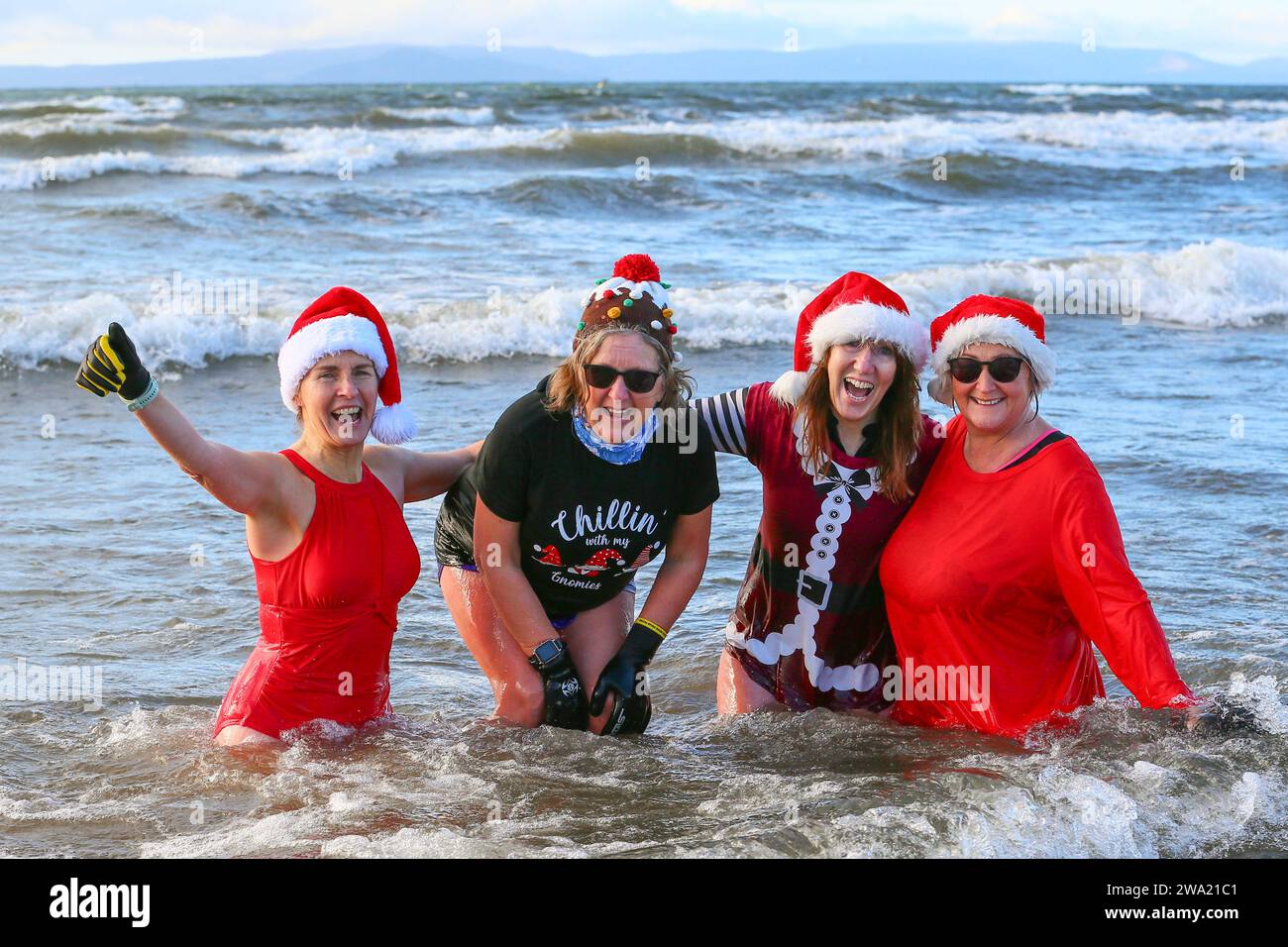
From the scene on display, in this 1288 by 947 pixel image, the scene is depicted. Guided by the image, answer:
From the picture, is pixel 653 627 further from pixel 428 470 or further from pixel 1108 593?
pixel 1108 593

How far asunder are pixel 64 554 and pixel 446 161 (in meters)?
18.0

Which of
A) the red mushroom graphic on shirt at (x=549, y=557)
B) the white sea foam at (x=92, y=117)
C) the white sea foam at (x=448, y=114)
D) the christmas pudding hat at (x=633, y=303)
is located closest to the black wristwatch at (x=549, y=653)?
the red mushroom graphic on shirt at (x=549, y=557)

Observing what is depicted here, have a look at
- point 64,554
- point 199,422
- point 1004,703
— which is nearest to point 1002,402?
point 1004,703

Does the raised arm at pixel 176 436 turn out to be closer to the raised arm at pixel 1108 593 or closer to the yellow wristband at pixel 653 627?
the yellow wristband at pixel 653 627

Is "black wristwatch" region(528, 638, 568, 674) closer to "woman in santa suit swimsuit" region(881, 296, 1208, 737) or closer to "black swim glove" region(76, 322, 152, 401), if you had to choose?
"woman in santa suit swimsuit" region(881, 296, 1208, 737)

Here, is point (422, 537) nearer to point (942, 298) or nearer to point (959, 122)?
point (942, 298)

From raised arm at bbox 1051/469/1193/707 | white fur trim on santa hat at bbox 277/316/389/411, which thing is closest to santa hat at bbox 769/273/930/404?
raised arm at bbox 1051/469/1193/707

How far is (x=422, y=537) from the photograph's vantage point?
707 centimetres

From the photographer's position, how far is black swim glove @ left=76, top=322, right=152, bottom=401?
345 cm

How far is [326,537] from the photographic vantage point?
402 cm

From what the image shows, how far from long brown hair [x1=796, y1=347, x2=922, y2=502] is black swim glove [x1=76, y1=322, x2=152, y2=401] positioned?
2.05 m

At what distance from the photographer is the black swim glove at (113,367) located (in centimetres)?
345

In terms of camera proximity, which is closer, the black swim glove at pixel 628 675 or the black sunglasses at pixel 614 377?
the black sunglasses at pixel 614 377

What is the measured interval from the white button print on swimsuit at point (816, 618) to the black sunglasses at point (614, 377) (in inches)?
22.7
